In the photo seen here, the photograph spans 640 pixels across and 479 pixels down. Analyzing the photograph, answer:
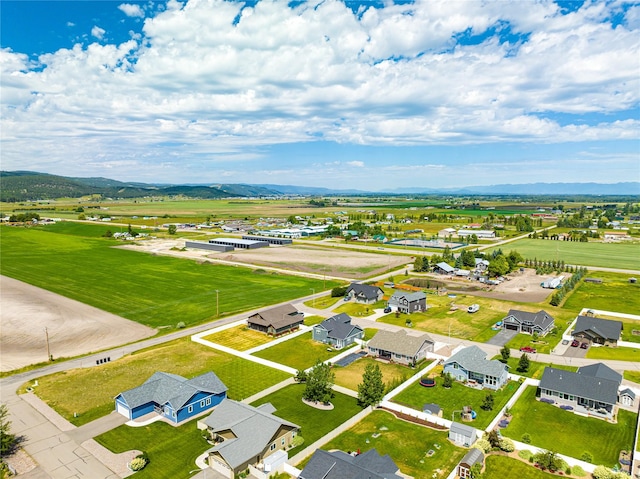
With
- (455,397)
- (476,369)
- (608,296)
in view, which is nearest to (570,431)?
(476,369)

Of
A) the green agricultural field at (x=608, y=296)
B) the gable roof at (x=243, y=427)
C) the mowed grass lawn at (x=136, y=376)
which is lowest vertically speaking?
the mowed grass lawn at (x=136, y=376)

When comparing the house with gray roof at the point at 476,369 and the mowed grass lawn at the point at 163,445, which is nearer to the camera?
the mowed grass lawn at the point at 163,445

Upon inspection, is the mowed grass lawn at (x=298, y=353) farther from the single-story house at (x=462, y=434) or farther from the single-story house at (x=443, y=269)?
the single-story house at (x=443, y=269)

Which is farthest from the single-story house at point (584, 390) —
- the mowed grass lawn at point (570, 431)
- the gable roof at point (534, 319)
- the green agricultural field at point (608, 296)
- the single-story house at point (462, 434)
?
the green agricultural field at point (608, 296)

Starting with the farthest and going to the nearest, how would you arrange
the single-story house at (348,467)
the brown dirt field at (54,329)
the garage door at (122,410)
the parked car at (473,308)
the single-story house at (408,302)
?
the parked car at (473,308), the single-story house at (408,302), the brown dirt field at (54,329), the garage door at (122,410), the single-story house at (348,467)

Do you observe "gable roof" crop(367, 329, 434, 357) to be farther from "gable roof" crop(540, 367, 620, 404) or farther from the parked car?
the parked car

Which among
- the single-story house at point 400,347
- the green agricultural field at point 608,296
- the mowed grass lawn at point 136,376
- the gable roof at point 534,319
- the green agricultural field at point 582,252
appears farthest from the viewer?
the green agricultural field at point 582,252

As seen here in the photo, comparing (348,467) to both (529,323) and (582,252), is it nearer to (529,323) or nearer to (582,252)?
(529,323)
